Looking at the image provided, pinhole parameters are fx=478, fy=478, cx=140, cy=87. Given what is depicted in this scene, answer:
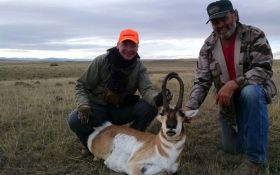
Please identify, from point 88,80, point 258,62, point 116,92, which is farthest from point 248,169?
point 88,80

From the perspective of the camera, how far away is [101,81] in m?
7.12

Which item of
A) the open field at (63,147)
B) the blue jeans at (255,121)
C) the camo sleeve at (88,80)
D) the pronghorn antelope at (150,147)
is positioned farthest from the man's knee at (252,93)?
the camo sleeve at (88,80)

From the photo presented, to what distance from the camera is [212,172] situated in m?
5.78

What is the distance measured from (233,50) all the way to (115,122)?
2.21 metres

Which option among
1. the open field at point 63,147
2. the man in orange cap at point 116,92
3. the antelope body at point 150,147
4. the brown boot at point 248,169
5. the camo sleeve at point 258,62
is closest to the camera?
the antelope body at point 150,147

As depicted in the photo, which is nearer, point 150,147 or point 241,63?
point 150,147

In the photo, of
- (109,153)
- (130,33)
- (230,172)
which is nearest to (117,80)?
(130,33)

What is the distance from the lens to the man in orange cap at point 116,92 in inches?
267

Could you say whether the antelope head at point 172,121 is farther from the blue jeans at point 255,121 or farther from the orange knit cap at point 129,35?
the orange knit cap at point 129,35

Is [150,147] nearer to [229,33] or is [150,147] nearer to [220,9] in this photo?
[229,33]

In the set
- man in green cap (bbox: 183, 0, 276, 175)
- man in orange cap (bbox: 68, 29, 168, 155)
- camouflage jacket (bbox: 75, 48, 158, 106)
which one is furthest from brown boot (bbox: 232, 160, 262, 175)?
camouflage jacket (bbox: 75, 48, 158, 106)

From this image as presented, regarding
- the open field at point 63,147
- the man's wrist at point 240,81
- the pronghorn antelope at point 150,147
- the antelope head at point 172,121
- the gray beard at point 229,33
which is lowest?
the open field at point 63,147

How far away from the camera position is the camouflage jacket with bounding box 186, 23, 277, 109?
590cm

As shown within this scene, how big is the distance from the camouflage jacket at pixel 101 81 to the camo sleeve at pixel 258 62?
4.99ft
